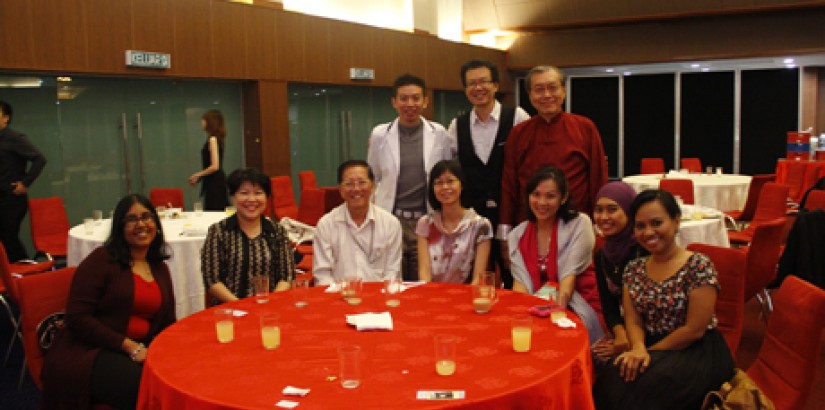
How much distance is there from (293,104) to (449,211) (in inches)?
288

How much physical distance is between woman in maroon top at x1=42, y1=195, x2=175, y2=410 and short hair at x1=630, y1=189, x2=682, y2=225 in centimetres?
216

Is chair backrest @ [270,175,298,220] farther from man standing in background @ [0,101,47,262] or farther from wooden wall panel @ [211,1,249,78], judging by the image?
man standing in background @ [0,101,47,262]

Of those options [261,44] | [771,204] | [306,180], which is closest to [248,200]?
[771,204]

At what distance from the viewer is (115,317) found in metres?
3.21

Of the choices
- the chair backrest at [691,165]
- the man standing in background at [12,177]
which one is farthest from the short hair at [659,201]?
the chair backrest at [691,165]

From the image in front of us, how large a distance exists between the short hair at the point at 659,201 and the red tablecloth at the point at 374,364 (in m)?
0.64

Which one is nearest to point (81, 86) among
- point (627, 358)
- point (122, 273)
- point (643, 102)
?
point (122, 273)

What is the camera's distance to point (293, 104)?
10930mm

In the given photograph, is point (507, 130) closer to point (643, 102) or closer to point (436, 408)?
point (436, 408)

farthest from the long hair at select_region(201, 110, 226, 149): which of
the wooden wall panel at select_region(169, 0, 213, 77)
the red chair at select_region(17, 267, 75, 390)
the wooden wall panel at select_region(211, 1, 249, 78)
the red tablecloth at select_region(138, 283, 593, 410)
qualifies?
the red tablecloth at select_region(138, 283, 593, 410)

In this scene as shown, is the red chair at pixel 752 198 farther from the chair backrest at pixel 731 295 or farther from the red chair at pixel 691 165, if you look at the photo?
the chair backrest at pixel 731 295

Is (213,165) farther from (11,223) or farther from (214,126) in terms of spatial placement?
(11,223)

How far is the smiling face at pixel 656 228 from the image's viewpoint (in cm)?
305

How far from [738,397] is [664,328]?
1.48 ft
